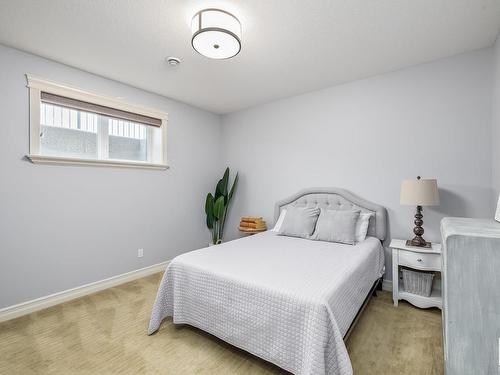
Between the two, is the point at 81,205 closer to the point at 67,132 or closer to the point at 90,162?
the point at 90,162

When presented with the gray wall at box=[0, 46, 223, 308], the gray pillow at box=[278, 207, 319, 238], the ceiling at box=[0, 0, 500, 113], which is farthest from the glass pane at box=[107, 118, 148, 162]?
the gray pillow at box=[278, 207, 319, 238]

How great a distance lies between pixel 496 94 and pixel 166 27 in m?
2.92

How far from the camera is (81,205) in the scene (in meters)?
2.75

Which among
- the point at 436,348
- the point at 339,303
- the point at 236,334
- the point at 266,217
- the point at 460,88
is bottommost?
the point at 436,348

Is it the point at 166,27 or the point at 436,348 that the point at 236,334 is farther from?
the point at 166,27

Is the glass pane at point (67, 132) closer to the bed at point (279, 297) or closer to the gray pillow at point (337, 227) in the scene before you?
the bed at point (279, 297)

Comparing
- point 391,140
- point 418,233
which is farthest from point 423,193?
point 391,140

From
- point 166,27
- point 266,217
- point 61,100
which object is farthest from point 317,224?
point 61,100

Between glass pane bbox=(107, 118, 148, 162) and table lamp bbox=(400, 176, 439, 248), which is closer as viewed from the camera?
table lamp bbox=(400, 176, 439, 248)

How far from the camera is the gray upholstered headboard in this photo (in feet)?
9.24

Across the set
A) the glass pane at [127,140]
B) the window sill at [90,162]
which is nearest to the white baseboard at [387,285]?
the window sill at [90,162]

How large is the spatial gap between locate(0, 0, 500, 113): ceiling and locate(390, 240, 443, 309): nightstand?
1921mm

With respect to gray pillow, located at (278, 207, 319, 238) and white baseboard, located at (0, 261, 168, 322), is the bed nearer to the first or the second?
gray pillow, located at (278, 207, 319, 238)

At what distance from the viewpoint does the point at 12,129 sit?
7.53 feet
